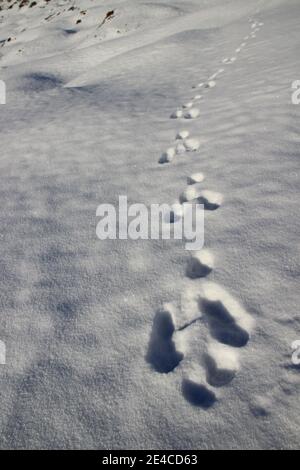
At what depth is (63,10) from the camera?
432 inches

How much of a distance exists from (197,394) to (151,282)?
59cm

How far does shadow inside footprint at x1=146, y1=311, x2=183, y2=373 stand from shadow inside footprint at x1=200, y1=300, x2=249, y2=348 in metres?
0.17

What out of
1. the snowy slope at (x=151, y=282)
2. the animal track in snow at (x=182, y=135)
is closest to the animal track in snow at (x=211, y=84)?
the snowy slope at (x=151, y=282)

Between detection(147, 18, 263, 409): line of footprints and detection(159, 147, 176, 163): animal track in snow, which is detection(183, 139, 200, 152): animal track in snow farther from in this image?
detection(147, 18, 263, 409): line of footprints

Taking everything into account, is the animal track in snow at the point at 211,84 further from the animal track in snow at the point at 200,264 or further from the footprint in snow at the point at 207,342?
the footprint in snow at the point at 207,342

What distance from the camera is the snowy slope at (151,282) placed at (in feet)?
3.99

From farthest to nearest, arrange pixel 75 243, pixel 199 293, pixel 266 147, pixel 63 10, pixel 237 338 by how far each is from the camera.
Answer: pixel 63 10, pixel 266 147, pixel 75 243, pixel 199 293, pixel 237 338

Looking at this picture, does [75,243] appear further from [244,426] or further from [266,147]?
[266,147]

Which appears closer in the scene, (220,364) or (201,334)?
(220,364)

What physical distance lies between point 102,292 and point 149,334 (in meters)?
0.35

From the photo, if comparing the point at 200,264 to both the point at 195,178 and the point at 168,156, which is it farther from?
the point at 168,156

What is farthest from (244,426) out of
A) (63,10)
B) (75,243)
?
(63,10)

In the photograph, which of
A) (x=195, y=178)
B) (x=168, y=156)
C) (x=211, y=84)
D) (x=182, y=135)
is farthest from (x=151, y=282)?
(x=211, y=84)

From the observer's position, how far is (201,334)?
1.44 meters
